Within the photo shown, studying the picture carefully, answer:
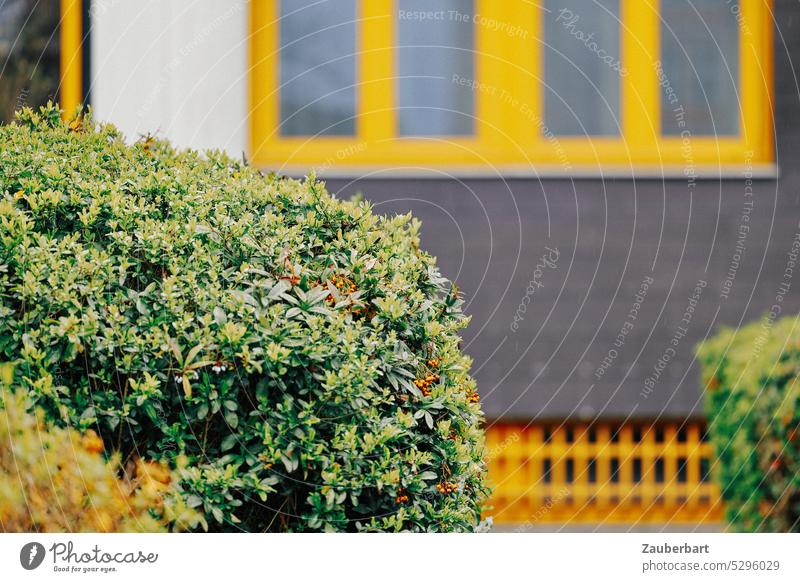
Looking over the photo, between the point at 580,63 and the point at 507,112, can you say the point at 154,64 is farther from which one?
the point at 580,63

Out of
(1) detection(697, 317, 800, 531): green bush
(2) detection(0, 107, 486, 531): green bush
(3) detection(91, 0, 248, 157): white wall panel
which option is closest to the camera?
(2) detection(0, 107, 486, 531): green bush

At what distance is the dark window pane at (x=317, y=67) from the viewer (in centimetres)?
646

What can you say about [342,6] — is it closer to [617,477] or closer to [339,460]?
[617,477]

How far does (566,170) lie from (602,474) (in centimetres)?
218

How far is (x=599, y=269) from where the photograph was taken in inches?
245

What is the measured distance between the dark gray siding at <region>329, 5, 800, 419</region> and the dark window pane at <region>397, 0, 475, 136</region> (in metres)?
0.52

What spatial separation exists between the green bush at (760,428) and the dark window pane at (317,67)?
3213 mm

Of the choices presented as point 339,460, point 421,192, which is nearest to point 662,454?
point 421,192

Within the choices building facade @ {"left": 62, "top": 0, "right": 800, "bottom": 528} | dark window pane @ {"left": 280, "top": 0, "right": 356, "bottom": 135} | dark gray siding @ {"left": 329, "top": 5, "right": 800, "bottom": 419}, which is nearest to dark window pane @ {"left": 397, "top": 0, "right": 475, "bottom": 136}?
building facade @ {"left": 62, "top": 0, "right": 800, "bottom": 528}

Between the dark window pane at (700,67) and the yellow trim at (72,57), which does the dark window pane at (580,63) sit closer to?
the dark window pane at (700,67)

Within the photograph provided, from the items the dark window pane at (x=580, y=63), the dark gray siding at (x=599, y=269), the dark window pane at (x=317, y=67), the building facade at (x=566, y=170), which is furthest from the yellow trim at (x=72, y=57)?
the dark window pane at (x=580, y=63)

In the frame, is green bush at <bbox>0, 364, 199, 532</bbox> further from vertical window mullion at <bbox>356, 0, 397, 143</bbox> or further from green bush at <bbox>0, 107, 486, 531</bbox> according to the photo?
vertical window mullion at <bbox>356, 0, 397, 143</bbox>

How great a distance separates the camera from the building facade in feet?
20.2
